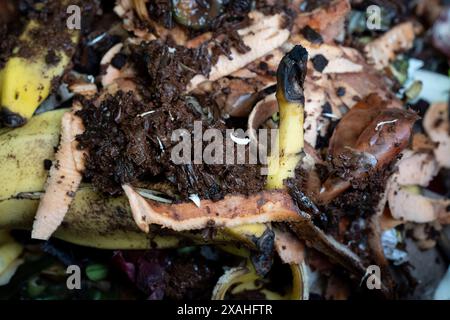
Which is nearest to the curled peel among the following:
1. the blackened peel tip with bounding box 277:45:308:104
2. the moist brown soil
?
the moist brown soil

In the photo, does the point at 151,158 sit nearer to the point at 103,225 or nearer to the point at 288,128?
the point at 103,225

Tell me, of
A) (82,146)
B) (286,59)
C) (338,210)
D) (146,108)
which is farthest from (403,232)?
(82,146)

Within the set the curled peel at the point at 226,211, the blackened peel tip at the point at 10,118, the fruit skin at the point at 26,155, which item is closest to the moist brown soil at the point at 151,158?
the curled peel at the point at 226,211

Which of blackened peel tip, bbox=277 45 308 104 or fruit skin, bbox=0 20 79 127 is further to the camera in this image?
fruit skin, bbox=0 20 79 127

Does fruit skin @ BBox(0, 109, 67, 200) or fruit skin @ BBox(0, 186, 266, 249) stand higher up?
fruit skin @ BBox(0, 109, 67, 200)

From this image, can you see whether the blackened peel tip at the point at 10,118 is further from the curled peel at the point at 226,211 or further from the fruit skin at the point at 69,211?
the curled peel at the point at 226,211

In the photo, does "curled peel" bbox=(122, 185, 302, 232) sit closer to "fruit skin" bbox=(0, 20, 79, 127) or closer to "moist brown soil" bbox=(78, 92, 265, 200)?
"moist brown soil" bbox=(78, 92, 265, 200)

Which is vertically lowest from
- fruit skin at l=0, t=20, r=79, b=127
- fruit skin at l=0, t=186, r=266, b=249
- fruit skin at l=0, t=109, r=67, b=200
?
fruit skin at l=0, t=186, r=266, b=249

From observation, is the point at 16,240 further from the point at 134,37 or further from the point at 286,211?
the point at 286,211
